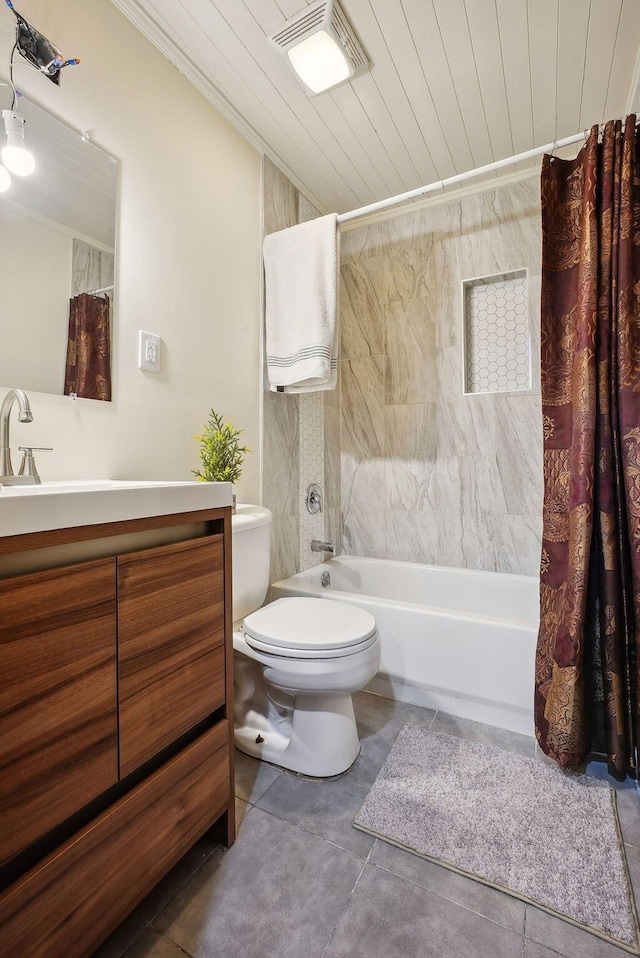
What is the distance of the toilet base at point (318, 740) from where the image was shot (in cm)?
130

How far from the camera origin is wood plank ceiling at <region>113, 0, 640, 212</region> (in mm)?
1387

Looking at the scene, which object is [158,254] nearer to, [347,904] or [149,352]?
[149,352]

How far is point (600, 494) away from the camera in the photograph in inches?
50.3

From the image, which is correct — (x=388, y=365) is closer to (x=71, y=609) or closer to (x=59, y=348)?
(x=59, y=348)

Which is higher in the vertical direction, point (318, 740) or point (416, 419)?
point (416, 419)

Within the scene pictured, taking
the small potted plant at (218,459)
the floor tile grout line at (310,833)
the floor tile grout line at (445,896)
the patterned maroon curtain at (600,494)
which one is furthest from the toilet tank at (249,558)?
the patterned maroon curtain at (600,494)

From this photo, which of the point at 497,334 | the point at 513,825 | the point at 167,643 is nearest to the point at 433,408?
the point at 497,334

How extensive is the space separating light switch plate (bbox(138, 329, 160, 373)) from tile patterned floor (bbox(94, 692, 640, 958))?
4.49 feet

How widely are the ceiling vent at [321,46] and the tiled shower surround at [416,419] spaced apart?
532mm

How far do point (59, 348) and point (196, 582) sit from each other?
77cm

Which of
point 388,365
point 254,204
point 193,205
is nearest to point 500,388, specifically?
point 388,365

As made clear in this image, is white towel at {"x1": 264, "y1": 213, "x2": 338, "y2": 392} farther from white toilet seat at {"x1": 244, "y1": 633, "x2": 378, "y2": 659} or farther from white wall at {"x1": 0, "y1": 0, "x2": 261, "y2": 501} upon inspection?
white toilet seat at {"x1": 244, "y1": 633, "x2": 378, "y2": 659}

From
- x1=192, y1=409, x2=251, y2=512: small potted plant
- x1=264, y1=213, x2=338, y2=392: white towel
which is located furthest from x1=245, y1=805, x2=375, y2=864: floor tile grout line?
x1=264, y1=213, x2=338, y2=392: white towel

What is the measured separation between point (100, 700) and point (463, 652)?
1262 mm
